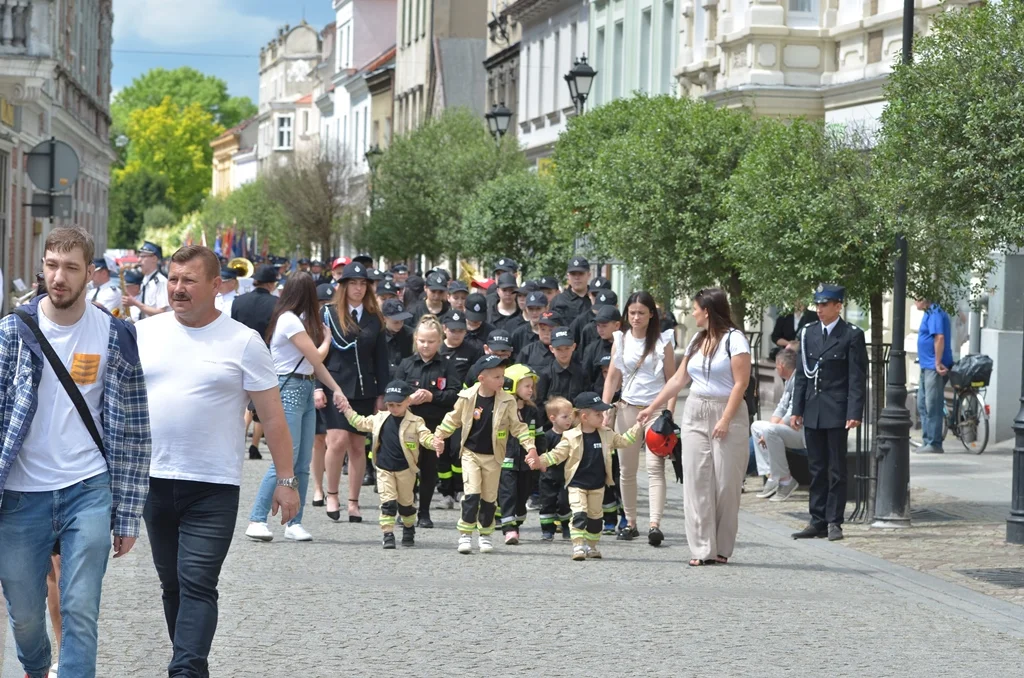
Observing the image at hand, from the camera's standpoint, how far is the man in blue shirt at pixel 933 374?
19938 millimetres

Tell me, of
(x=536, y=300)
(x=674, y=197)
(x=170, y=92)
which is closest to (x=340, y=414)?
(x=536, y=300)

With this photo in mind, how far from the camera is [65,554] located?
6.18 metres

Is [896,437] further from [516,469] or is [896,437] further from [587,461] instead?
[516,469]

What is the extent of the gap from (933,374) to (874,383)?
231 inches

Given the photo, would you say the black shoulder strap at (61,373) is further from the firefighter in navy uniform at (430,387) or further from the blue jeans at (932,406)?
the blue jeans at (932,406)

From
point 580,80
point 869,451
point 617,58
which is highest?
point 617,58

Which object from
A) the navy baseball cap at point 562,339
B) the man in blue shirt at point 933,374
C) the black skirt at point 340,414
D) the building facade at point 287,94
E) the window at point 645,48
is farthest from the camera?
the building facade at point 287,94

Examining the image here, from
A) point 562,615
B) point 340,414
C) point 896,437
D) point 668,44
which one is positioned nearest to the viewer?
point 562,615

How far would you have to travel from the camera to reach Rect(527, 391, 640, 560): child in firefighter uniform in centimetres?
1180

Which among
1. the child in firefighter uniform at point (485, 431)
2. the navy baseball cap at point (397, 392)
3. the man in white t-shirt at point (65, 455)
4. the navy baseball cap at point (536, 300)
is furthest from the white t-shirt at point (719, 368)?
the man in white t-shirt at point (65, 455)

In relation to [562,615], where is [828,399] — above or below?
above

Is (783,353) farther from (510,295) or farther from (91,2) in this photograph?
(91,2)

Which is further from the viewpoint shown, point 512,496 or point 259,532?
point 512,496

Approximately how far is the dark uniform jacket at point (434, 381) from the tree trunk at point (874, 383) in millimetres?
3443
